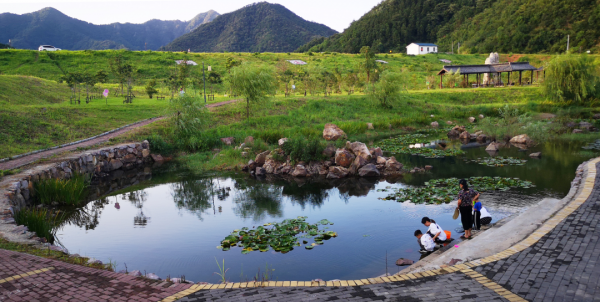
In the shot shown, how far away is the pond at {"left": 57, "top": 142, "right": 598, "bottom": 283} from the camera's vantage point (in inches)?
363

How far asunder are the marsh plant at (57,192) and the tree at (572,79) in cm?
3792

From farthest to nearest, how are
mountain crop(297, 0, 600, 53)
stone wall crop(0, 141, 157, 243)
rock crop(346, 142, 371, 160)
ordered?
mountain crop(297, 0, 600, 53)
rock crop(346, 142, 371, 160)
stone wall crop(0, 141, 157, 243)

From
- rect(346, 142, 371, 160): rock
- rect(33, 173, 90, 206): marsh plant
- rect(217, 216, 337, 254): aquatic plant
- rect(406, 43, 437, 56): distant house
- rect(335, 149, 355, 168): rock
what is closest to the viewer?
rect(217, 216, 337, 254): aquatic plant

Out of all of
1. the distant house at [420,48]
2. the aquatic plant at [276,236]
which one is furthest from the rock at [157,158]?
the distant house at [420,48]

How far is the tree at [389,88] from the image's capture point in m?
35.7

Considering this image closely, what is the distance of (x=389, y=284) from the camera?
21.0 feet

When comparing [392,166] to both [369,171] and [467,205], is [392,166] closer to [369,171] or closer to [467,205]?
[369,171]

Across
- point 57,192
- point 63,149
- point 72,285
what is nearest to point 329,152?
point 57,192

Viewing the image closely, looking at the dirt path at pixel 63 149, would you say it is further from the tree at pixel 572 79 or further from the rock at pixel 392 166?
the tree at pixel 572 79

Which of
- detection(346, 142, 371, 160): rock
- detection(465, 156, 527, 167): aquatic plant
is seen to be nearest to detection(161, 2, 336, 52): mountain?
detection(346, 142, 371, 160): rock

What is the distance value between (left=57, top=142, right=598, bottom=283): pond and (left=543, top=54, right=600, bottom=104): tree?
1644 centimetres

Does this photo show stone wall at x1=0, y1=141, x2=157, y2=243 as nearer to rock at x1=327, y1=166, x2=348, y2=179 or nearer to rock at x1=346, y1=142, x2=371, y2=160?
rock at x1=327, y1=166, x2=348, y2=179

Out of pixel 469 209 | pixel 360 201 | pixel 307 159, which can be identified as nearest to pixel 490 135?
pixel 307 159

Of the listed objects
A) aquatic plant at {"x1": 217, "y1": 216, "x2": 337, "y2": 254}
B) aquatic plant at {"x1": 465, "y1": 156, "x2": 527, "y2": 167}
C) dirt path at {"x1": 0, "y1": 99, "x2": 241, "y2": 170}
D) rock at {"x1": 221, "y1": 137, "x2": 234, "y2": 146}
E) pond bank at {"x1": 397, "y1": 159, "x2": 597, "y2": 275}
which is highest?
dirt path at {"x1": 0, "y1": 99, "x2": 241, "y2": 170}
